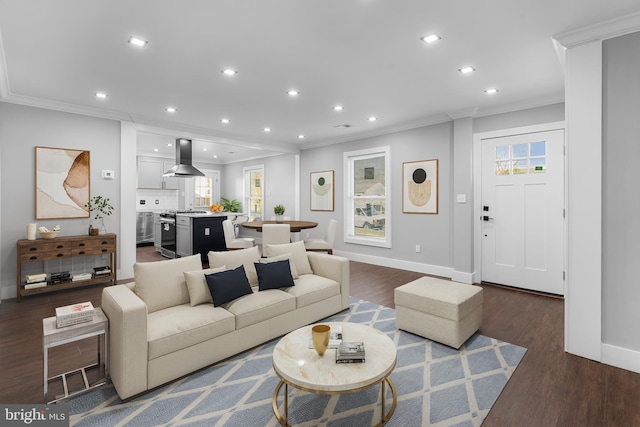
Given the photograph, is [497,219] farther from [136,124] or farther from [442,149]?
[136,124]

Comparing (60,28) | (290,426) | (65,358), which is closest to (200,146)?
(60,28)

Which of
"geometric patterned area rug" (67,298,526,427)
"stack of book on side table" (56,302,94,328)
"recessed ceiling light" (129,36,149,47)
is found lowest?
→ "geometric patterned area rug" (67,298,526,427)

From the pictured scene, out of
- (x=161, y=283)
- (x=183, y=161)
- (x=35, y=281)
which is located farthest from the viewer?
(x=183, y=161)

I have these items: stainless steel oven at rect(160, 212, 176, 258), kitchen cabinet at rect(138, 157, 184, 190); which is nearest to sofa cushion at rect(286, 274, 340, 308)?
stainless steel oven at rect(160, 212, 176, 258)

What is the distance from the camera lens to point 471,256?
15.3 ft

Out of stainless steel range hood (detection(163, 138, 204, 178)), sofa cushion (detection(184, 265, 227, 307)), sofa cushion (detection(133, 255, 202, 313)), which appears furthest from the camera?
stainless steel range hood (detection(163, 138, 204, 178))

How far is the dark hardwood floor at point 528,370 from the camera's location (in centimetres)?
191

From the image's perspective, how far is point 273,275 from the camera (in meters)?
3.07

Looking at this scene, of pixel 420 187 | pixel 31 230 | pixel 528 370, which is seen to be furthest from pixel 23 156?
pixel 528 370

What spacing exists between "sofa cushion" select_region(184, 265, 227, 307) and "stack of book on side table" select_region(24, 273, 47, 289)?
2.83 metres

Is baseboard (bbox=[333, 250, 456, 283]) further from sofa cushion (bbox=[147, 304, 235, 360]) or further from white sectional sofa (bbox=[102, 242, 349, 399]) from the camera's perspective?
sofa cushion (bbox=[147, 304, 235, 360])

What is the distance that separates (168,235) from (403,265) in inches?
199

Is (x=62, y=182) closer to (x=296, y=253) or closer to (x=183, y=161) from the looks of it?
(x=183, y=161)

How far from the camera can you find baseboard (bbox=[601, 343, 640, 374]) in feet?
7.68
